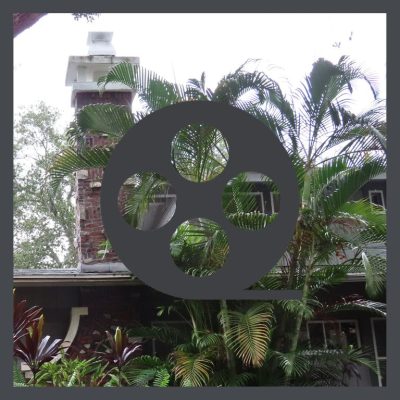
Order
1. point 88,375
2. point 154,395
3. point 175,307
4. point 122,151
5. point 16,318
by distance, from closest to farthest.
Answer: point 154,395
point 122,151
point 16,318
point 88,375
point 175,307

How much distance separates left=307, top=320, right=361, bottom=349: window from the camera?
35.9 feet

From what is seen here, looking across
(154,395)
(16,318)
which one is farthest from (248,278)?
(16,318)

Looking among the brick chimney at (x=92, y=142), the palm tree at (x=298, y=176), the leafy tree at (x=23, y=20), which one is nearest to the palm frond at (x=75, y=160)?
the palm tree at (x=298, y=176)

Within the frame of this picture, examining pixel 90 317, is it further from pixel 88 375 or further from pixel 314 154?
pixel 314 154

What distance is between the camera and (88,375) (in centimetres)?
980

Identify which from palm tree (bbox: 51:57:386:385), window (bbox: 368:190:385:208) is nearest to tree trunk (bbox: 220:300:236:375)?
palm tree (bbox: 51:57:386:385)

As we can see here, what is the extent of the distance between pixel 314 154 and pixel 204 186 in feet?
8.24

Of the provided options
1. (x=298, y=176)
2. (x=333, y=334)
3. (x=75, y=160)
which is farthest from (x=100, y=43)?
(x=333, y=334)

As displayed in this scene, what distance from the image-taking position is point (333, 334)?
11227mm
